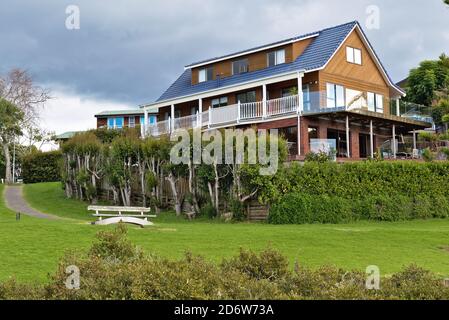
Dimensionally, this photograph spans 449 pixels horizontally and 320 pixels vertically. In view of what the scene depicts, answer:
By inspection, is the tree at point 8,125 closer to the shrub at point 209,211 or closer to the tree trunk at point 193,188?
the tree trunk at point 193,188

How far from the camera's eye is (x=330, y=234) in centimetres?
1842

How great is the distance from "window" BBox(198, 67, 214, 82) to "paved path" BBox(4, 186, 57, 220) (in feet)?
46.9

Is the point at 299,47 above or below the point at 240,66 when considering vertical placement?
above

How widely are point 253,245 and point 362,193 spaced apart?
1149cm

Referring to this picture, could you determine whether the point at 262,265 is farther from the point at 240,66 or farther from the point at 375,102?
the point at 240,66

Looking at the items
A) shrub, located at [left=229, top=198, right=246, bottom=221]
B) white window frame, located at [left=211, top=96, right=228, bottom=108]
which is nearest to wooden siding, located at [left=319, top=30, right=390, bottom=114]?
white window frame, located at [left=211, top=96, right=228, bottom=108]

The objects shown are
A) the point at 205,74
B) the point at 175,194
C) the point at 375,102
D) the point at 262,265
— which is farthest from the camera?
the point at 205,74

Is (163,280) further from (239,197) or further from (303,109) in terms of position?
(303,109)

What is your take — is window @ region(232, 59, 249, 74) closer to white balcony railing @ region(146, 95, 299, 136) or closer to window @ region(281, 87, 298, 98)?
window @ region(281, 87, 298, 98)

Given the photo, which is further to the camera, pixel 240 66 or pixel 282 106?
pixel 240 66

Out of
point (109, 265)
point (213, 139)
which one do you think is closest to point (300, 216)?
point (213, 139)

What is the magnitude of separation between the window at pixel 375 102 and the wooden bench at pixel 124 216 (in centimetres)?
1656

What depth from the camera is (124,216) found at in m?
22.1

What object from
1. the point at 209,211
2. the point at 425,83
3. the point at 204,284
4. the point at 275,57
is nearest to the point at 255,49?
the point at 275,57
